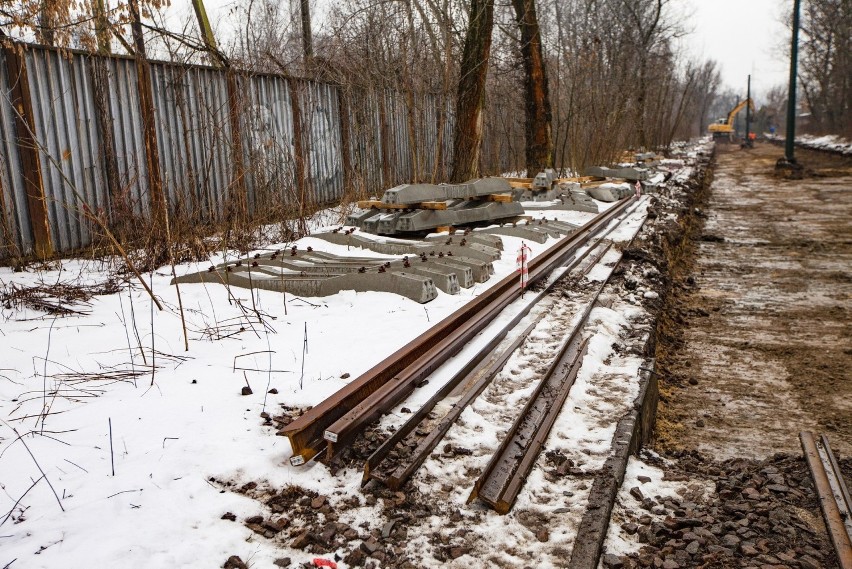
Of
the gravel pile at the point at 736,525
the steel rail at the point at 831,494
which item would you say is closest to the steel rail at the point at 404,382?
the gravel pile at the point at 736,525

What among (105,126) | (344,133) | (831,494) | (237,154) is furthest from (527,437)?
(344,133)

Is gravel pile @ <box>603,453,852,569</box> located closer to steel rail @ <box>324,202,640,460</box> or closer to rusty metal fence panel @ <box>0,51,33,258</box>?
steel rail @ <box>324,202,640,460</box>

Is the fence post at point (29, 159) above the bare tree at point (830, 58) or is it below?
below

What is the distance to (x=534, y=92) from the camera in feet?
51.6

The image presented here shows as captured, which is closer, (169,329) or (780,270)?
(169,329)

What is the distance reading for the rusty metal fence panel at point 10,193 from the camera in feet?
24.5

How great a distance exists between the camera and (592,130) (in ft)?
66.1

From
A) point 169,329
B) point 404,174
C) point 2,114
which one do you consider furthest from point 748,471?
point 404,174

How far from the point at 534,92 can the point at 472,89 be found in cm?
331

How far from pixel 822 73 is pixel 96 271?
196 ft

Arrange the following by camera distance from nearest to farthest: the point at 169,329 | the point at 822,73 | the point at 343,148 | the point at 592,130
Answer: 1. the point at 169,329
2. the point at 343,148
3. the point at 592,130
4. the point at 822,73

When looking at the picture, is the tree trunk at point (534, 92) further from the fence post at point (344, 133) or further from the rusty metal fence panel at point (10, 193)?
→ the rusty metal fence panel at point (10, 193)

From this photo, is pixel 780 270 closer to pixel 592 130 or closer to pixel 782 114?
pixel 592 130

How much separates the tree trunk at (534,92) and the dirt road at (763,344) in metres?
4.40
